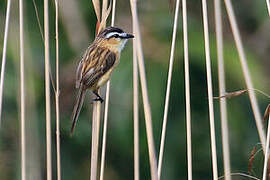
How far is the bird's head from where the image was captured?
347 cm

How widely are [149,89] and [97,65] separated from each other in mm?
1103

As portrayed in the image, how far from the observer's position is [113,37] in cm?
371

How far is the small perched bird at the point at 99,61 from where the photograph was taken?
3.64 metres

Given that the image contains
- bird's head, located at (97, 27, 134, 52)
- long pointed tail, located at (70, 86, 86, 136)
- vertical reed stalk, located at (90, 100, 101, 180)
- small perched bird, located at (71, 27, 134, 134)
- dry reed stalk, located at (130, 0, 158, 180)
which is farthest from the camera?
small perched bird, located at (71, 27, 134, 134)

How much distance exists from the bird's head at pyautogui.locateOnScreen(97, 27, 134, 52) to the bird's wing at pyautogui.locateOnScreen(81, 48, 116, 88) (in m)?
0.05

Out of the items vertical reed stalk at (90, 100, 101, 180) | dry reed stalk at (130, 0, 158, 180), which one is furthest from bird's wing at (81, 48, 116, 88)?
dry reed stalk at (130, 0, 158, 180)

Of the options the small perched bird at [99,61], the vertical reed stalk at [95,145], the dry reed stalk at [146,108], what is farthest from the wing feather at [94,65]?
the dry reed stalk at [146,108]

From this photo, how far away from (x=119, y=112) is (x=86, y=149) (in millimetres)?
456

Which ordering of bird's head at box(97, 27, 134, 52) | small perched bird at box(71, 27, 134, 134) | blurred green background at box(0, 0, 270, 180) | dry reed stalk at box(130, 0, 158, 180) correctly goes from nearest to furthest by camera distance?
dry reed stalk at box(130, 0, 158, 180)
bird's head at box(97, 27, 134, 52)
small perched bird at box(71, 27, 134, 134)
blurred green background at box(0, 0, 270, 180)

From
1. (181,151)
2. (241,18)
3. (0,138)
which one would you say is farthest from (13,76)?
(241,18)

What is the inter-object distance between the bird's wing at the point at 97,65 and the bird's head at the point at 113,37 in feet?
0.16

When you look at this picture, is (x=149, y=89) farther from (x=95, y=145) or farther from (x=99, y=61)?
(x=95, y=145)

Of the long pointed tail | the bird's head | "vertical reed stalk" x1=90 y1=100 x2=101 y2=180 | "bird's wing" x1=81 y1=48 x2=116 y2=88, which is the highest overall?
the bird's head

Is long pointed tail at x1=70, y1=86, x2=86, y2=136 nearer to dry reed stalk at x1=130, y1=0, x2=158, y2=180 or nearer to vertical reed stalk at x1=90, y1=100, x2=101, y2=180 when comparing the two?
vertical reed stalk at x1=90, y1=100, x2=101, y2=180
